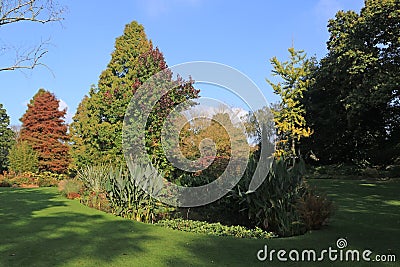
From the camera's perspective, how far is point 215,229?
24.7 ft

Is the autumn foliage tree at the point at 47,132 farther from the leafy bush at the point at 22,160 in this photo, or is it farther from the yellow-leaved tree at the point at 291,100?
the yellow-leaved tree at the point at 291,100

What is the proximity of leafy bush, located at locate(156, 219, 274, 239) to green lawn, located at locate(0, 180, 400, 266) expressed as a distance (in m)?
0.65

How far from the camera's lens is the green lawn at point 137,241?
4.84 m

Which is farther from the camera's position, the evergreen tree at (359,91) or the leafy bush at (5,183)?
the evergreen tree at (359,91)

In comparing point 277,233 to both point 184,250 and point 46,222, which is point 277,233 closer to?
point 184,250

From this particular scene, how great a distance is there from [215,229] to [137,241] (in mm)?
2096

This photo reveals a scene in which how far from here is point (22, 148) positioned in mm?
25359

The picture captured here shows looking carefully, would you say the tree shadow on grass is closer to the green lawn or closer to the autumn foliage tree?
the green lawn

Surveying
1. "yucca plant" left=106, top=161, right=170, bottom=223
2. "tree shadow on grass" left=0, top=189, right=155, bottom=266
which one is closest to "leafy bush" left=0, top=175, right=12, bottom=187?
"tree shadow on grass" left=0, top=189, right=155, bottom=266

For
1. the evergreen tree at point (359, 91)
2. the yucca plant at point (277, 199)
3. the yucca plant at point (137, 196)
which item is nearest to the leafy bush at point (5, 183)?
the yucca plant at point (137, 196)

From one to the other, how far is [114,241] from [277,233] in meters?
3.29

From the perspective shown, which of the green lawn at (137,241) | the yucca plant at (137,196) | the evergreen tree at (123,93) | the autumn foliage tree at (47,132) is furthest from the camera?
the autumn foliage tree at (47,132)

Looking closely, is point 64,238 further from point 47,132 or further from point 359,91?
point 47,132

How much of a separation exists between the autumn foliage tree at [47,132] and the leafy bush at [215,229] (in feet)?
72.8
